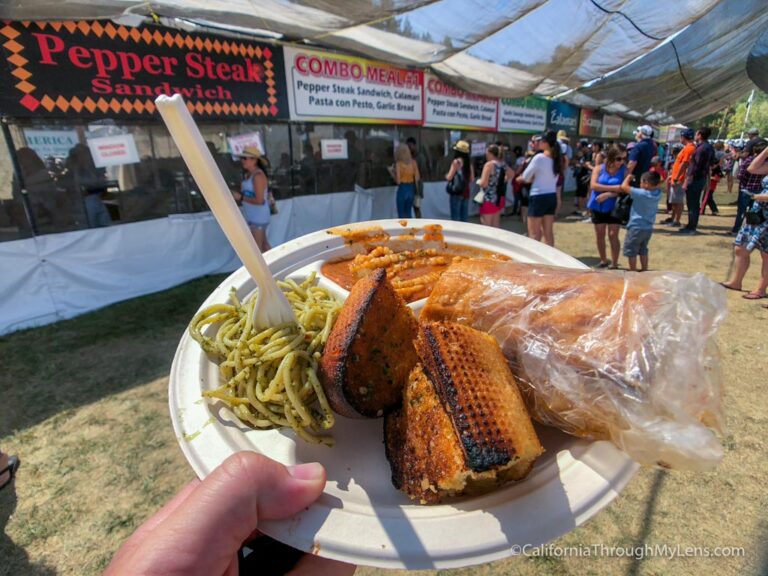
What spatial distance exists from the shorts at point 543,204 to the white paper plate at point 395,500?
6.35 metres

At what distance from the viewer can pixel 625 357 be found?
3.56 ft

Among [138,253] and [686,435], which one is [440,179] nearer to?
[138,253]

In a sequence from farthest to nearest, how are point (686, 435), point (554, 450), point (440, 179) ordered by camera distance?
point (440, 179), point (554, 450), point (686, 435)

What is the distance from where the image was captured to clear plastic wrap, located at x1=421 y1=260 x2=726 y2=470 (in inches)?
38.8

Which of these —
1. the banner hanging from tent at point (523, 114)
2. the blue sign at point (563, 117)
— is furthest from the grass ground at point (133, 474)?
the blue sign at point (563, 117)

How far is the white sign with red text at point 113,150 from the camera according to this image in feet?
18.4

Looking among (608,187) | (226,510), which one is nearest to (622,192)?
(608,187)

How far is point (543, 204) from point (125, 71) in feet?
21.7

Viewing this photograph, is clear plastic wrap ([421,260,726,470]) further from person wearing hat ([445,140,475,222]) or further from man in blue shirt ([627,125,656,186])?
man in blue shirt ([627,125,656,186])

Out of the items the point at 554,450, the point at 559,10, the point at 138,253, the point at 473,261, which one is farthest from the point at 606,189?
the point at 138,253

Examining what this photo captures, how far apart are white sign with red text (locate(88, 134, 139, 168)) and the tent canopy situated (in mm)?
1449

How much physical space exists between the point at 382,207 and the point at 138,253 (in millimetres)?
5401

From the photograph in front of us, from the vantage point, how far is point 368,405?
1.25m

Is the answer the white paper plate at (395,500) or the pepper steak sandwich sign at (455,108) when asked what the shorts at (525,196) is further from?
the white paper plate at (395,500)
